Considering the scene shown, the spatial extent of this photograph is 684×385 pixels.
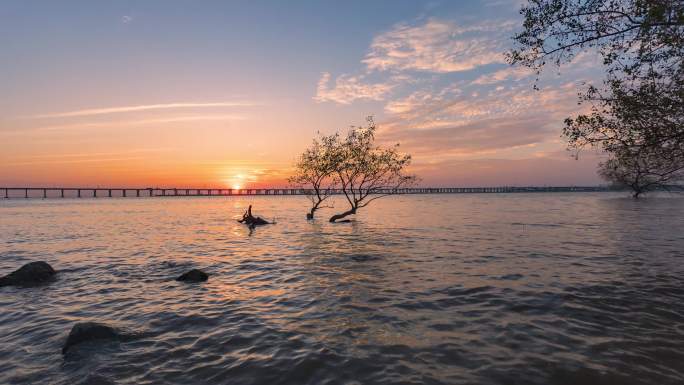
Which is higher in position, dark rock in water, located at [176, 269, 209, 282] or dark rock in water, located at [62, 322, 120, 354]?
dark rock in water, located at [62, 322, 120, 354]

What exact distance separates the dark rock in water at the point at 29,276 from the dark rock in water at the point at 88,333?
37.6ft

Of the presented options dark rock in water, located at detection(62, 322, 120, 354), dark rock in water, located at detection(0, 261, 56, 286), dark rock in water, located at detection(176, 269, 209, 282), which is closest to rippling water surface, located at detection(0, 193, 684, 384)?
dark rock in water, located at detection(62, 322, 120, 354)

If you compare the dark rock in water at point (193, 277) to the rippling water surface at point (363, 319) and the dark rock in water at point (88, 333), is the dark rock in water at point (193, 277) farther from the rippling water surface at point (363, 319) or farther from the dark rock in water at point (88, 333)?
the dark rock in water at point (88, 333)

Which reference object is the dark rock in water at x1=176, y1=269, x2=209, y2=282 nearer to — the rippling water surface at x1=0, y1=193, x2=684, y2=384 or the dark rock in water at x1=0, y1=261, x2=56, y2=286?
the rippling water surface at x1=0, y1=193, x2=684, y2=384

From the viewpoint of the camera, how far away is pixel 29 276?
19594 mm

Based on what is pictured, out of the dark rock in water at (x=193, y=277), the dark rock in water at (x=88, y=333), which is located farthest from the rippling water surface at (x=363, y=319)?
the dark rock in water at (x=193, y=277)

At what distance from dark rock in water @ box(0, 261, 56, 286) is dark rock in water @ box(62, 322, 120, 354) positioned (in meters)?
11.5

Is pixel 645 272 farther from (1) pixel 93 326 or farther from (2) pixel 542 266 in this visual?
(1) pixel 93 326

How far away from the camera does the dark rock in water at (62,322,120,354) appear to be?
10766mm

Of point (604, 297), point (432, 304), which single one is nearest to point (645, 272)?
point (604, 297)

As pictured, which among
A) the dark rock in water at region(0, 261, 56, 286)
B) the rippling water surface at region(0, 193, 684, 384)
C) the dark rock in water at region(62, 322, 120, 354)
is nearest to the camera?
the rippling water surface at region(0, 193, 684, 384)

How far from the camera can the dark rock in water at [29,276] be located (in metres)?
19.1

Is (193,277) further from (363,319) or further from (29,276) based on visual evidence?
(363,319)

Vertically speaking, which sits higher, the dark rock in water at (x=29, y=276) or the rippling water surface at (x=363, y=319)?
the dark rock in water at (x=29, y=276)
